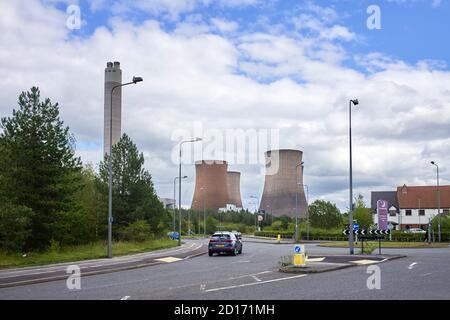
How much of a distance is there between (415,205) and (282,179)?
40.6 m

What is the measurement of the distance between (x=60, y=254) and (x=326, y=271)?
50.3 ft

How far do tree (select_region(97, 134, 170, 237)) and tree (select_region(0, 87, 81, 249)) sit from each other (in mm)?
Answer: 11034

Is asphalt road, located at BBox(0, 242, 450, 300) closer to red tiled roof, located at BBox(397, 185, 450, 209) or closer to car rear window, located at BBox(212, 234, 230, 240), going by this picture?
car rear window, located at BBox(212, 234, 230, 240)

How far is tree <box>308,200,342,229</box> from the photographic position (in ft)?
262

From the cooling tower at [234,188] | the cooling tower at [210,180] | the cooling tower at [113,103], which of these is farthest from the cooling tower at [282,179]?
the cooling tower at [113,103]

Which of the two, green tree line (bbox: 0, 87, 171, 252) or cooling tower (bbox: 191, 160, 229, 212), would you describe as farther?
cooling tower (bbox: 191, 160, 229, 212)

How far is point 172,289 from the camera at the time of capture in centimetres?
1447

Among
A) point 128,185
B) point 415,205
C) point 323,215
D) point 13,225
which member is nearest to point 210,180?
point 323,215

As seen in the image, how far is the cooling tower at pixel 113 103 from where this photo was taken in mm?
72062

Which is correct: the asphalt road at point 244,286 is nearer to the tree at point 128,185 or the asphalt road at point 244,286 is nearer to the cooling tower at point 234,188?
the tree at point 128,185

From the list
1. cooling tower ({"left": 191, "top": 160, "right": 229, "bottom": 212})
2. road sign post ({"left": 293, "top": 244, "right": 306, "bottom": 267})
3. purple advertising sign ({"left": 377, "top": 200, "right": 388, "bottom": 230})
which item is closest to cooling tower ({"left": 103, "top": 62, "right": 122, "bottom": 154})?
cooling tower ({"left": 191, "top": 160, "right": 229, "bottom": 212})

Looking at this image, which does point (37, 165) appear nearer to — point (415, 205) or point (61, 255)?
point (61, 255)

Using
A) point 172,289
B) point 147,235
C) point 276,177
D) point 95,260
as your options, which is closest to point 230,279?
point 172,289

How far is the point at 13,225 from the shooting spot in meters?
26.2
